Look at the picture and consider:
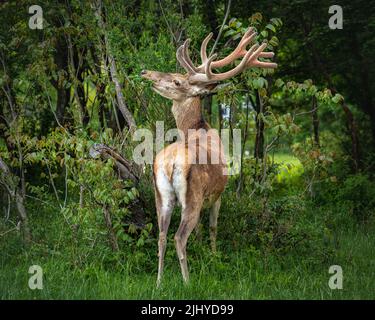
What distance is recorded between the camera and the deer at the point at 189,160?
6191 mm

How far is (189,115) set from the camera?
23.6ft

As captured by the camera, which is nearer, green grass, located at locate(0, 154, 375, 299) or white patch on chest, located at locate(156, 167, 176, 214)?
green grass, located at locate(0, 154, 375, 299)

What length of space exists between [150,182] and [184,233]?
1.29 m

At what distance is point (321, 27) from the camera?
10.6 metres

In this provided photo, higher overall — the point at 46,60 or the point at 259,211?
the point at 46,60

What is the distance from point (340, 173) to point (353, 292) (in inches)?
207

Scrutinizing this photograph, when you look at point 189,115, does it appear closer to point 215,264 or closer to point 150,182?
point 150,182

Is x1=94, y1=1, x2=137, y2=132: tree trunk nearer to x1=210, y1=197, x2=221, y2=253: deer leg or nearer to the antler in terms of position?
the antler

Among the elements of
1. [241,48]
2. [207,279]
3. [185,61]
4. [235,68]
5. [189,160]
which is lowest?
[207,279]

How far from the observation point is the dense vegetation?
6.51 metres

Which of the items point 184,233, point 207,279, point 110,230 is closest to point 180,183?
point 184,233

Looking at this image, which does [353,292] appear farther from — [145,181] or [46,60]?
[46,60]

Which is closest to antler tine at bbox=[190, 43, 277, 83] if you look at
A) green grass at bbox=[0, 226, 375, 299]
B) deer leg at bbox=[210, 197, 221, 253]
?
deer leg at bbox=[210, 197, 221, 253]
